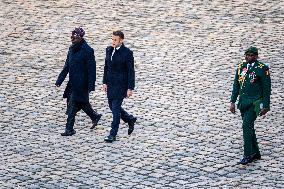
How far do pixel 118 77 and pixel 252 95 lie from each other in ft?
7.56

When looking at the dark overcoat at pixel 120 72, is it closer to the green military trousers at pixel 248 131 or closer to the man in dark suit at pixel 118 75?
the man in dark suit at pixel 118 75

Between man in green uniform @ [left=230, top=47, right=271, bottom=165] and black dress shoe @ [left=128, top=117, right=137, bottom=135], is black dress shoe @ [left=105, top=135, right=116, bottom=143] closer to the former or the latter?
black dress shoe @ [left=128, top=117, right=137, bottom=135]

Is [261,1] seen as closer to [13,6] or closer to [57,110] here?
[13,6]

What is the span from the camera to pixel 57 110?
14.3 m

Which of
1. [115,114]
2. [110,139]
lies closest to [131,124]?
[115,114]

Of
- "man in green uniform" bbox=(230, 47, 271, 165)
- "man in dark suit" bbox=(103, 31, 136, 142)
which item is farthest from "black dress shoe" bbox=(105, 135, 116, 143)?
"man in green uniform" bbox=(230, 47, 271, 165)

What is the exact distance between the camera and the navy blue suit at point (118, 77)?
500 inches

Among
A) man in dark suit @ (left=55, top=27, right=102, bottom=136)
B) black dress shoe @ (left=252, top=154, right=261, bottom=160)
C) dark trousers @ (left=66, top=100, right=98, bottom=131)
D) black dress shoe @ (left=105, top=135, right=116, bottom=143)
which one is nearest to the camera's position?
black dress shoe @ (left=252, top=154, right=261, bottom=160)

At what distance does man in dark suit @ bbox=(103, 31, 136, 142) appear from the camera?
12.7 meters

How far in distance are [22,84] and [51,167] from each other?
4.49m

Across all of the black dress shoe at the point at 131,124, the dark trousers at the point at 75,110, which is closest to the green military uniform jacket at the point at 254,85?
the black dress shoe at the point at 131,124

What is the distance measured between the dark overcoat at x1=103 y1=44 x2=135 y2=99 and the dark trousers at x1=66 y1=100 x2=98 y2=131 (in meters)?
0.64

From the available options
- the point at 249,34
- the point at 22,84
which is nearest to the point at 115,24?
the point at 249,34

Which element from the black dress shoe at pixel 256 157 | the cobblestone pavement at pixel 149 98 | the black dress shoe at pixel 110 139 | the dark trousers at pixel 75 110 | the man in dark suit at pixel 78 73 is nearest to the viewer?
the cobblestone pavement at pixel 149 98
